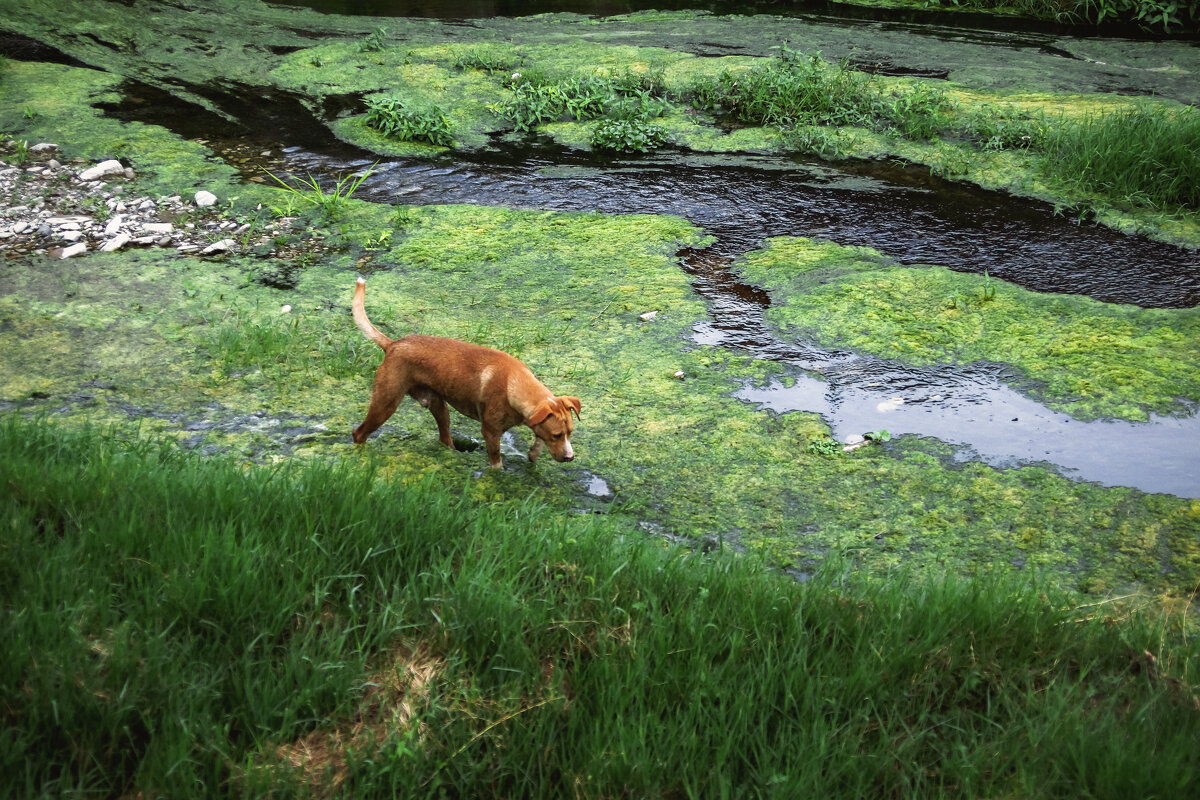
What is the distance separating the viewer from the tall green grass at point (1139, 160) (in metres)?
4.77

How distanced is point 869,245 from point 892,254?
0.47ft

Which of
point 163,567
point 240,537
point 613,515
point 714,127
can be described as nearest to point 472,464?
point 613,515

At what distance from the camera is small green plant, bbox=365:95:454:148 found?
5.80 m

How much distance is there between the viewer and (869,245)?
451 centimetres

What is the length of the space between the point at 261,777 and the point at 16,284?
3.27 metres

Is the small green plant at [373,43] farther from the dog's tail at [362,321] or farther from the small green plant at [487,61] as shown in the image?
the dog's tail at [362,321]

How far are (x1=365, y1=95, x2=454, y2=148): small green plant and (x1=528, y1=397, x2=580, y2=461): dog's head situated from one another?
3.66 metres

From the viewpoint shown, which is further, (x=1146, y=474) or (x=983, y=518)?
(x=1146, y=474)

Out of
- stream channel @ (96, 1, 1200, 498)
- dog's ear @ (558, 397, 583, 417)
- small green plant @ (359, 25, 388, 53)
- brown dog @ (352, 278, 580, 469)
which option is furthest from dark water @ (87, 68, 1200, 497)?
small green plant @ (359, 25, 388, 53)

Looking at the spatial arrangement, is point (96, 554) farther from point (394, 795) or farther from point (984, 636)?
point (984, 636)

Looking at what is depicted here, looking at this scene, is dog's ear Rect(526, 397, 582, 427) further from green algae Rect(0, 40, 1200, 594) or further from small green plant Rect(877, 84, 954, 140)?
small green plant Rect(877, 84, 954, 140)

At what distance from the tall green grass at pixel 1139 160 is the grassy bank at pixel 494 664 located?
11.8 feet

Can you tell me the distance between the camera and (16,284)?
3842mm

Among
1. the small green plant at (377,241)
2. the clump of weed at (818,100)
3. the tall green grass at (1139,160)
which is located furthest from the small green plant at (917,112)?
the small green plant at (377,241)
